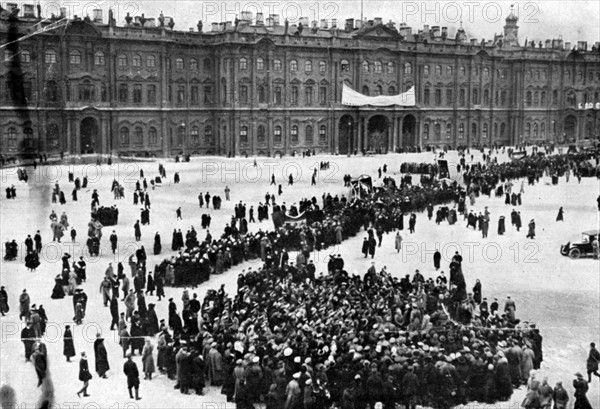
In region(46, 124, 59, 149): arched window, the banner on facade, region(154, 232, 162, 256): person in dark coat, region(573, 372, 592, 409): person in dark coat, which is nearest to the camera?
region(573, 372, 592, 409): person in dark coat

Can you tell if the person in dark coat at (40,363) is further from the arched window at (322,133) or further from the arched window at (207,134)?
the arched window at (322,133)

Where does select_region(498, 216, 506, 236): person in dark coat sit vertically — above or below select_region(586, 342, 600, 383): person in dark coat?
above

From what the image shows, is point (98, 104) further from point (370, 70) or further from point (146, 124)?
point (370, 70)

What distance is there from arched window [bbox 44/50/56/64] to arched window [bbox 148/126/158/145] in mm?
10223

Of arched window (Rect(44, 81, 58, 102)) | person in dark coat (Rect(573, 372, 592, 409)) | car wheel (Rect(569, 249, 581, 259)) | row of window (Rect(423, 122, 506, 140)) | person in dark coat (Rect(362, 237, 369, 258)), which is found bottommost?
person in dark coat (Rect(573, 372, 592, 409))

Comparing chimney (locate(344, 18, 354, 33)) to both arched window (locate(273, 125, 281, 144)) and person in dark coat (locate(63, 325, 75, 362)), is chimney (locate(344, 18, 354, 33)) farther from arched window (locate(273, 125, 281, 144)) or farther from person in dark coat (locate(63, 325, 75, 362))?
person in dark coat (locate(63, 325, 75, 362))

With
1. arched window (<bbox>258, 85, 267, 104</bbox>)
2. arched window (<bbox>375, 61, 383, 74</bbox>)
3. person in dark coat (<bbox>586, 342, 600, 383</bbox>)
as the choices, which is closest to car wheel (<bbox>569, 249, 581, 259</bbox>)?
person in dark coat (<bbox>586, 342, 600, 383</bbox>)

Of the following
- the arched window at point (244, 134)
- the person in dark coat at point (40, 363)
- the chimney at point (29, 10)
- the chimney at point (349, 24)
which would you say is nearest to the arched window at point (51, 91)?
the chimney at point (29, 10)

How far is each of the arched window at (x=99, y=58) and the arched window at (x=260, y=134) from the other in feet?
49.3

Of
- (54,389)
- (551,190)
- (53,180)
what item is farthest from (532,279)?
(53,180)

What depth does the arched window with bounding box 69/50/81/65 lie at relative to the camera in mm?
61203

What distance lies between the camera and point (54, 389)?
50.9 ft

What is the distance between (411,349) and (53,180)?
35166 mm

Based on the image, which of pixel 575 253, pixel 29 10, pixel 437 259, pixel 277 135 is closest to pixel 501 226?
pixel 575 253
